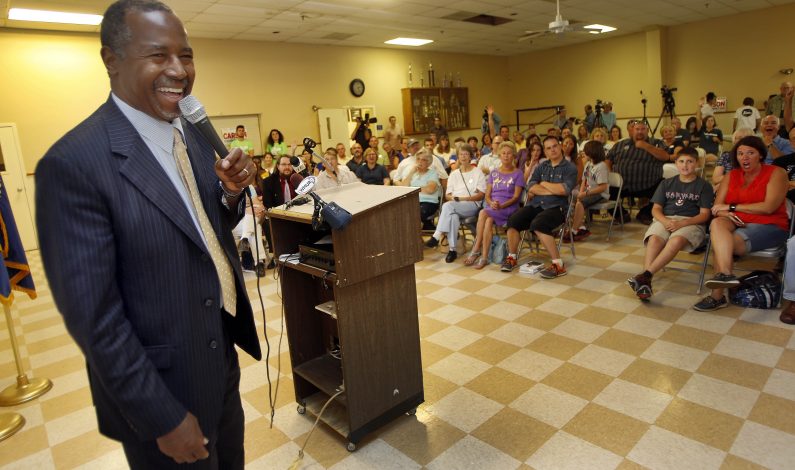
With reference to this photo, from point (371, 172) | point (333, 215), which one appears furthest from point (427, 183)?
point (333, 215)

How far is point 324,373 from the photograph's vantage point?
244cm

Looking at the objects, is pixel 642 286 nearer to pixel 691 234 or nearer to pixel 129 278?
pixel 691 234

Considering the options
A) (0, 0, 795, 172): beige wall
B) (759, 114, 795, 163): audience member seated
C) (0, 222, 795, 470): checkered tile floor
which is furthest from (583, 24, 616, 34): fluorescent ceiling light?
(0, 222, 795, 470): checkered tile floor

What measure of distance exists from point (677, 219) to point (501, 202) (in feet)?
5.43

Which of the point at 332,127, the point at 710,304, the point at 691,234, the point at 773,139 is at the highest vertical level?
the point at 332,127

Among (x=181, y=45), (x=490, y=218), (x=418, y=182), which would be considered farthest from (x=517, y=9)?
(x=181, y=45)

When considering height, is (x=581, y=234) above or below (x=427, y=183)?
below

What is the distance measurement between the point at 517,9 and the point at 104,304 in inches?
351

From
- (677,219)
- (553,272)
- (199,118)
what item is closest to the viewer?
(199,118)

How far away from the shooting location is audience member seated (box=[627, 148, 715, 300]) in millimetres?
3703

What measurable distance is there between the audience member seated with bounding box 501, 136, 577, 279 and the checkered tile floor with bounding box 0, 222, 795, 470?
0.81 m

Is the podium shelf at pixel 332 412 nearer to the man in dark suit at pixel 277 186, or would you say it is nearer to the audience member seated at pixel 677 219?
the audience member seated at pixel 677 219

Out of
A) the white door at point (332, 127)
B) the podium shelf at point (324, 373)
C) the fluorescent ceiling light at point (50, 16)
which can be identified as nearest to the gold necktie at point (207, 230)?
the podium shelf at point (324, 373)

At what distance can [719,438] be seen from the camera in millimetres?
2078
